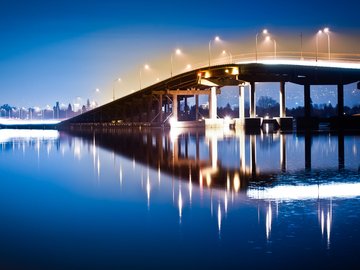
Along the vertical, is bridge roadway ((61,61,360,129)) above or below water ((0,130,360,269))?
above

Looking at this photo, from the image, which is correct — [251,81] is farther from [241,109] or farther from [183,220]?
[183,220]

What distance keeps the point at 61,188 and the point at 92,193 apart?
1.86m

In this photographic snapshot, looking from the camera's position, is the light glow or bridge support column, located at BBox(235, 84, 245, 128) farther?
bridge support column, located at BBox(235, 84, 245, 128)

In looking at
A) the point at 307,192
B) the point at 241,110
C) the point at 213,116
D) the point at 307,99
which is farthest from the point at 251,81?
the point at 307,192

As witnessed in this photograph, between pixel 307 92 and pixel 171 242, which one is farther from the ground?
pixel 307 92

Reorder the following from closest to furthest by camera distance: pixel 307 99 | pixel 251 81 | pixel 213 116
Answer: pixel 307 99 → pixel 251 81 → pixel 213 116

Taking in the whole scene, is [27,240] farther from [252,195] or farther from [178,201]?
[252,195]

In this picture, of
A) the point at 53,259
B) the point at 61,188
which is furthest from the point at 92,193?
the point at 53,259

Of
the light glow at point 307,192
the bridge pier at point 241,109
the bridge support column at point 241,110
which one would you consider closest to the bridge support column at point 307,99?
the bridge support column at point 241,110

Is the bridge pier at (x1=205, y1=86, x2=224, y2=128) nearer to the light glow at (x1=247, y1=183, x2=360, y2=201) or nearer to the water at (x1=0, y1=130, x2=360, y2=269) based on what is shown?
the water at (x1=0, y1=130, x2=360, y2=269)

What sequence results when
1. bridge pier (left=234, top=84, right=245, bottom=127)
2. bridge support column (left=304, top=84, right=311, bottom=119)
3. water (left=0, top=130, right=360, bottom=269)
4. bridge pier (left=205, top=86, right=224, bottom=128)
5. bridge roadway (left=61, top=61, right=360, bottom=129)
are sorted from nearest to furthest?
water (left=0, top=130, right=360, bottom=269), bridge roadway (left=61, top=61, right=360, bottom=129), bridge support column (left=304, top=84, right=311, bottom=119), bridge pier (left=234, top=84, right=245, bottom=127), bridge pier (left=205, top=86, right=224, bottom=128)

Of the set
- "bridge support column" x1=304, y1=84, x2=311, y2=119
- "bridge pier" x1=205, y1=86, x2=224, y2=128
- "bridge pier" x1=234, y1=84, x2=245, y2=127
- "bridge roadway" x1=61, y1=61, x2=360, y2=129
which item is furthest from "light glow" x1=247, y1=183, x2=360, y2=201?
"bridge pier" x1=205, y1=86, x2=224, y2=128

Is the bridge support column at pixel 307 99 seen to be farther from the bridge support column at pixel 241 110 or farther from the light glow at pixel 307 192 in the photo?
the light glow at pixel 307 192

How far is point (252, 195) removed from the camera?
13.5 m
